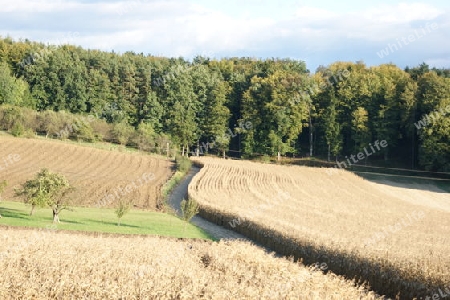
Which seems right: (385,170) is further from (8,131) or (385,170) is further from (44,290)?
(44,290)

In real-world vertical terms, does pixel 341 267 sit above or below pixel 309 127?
below

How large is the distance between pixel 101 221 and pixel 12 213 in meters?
5.58

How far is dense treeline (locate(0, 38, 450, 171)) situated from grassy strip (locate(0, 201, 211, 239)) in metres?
38.7

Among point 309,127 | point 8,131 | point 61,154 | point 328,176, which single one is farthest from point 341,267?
point 309,127

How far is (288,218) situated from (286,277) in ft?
68.4

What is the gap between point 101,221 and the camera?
109ft

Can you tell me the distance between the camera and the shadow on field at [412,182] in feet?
214

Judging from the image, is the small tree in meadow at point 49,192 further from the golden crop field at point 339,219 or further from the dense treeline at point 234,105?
the dense treeline at point 234,105

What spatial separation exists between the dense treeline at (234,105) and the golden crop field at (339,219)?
16458 millimetres

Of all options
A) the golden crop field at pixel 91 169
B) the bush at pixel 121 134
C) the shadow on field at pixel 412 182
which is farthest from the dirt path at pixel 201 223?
the shadow on field at pixel 412 182

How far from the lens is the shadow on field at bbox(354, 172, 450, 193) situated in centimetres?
6523

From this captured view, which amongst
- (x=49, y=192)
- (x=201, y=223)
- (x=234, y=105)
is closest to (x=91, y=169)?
(x=201, y=223)

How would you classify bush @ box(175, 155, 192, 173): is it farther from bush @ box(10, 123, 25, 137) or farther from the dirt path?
bush @ box(10, 123, 25, 137)

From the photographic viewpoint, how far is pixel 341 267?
773 inches
